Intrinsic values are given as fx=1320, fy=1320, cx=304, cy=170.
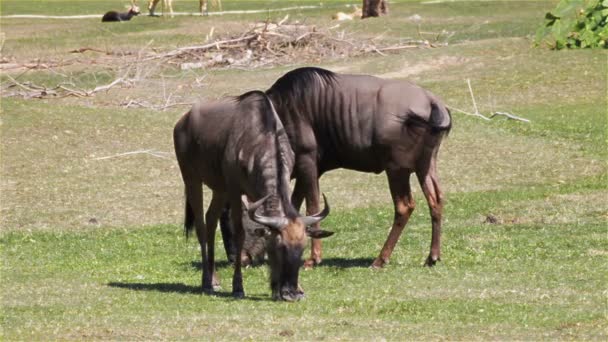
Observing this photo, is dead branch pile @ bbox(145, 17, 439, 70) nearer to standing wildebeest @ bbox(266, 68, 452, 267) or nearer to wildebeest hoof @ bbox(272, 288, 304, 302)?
standing wildebeest @ bbox(266, 68, 452, 267)

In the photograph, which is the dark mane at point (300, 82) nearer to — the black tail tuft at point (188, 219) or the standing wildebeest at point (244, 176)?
the standing wildebeest at point (244, 176)

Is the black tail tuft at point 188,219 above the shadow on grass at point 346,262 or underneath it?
above

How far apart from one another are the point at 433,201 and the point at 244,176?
292cm

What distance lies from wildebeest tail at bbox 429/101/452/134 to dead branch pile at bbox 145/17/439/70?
1984 centimetres

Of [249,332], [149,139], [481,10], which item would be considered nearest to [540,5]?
[481,10]

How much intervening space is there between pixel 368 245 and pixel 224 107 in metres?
3.51

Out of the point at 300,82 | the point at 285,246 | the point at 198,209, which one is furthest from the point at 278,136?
the point at 300,82

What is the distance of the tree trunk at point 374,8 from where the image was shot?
45.5 meters

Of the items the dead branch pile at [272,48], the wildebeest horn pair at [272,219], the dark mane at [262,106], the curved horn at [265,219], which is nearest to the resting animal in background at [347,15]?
the dead branch pile at [272,48]

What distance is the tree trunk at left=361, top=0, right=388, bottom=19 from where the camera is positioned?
Result: 4547cm

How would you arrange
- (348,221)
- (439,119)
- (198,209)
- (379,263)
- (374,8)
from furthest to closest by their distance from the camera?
1. (374,8)
2. (348,221)
3. (439,119)
4. (379,263)
5. (198,209)

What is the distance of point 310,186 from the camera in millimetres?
14172

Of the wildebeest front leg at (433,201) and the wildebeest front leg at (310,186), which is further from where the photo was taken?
the wildebeest front leg at (310,186)

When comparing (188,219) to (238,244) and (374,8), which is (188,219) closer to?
(238,244)
